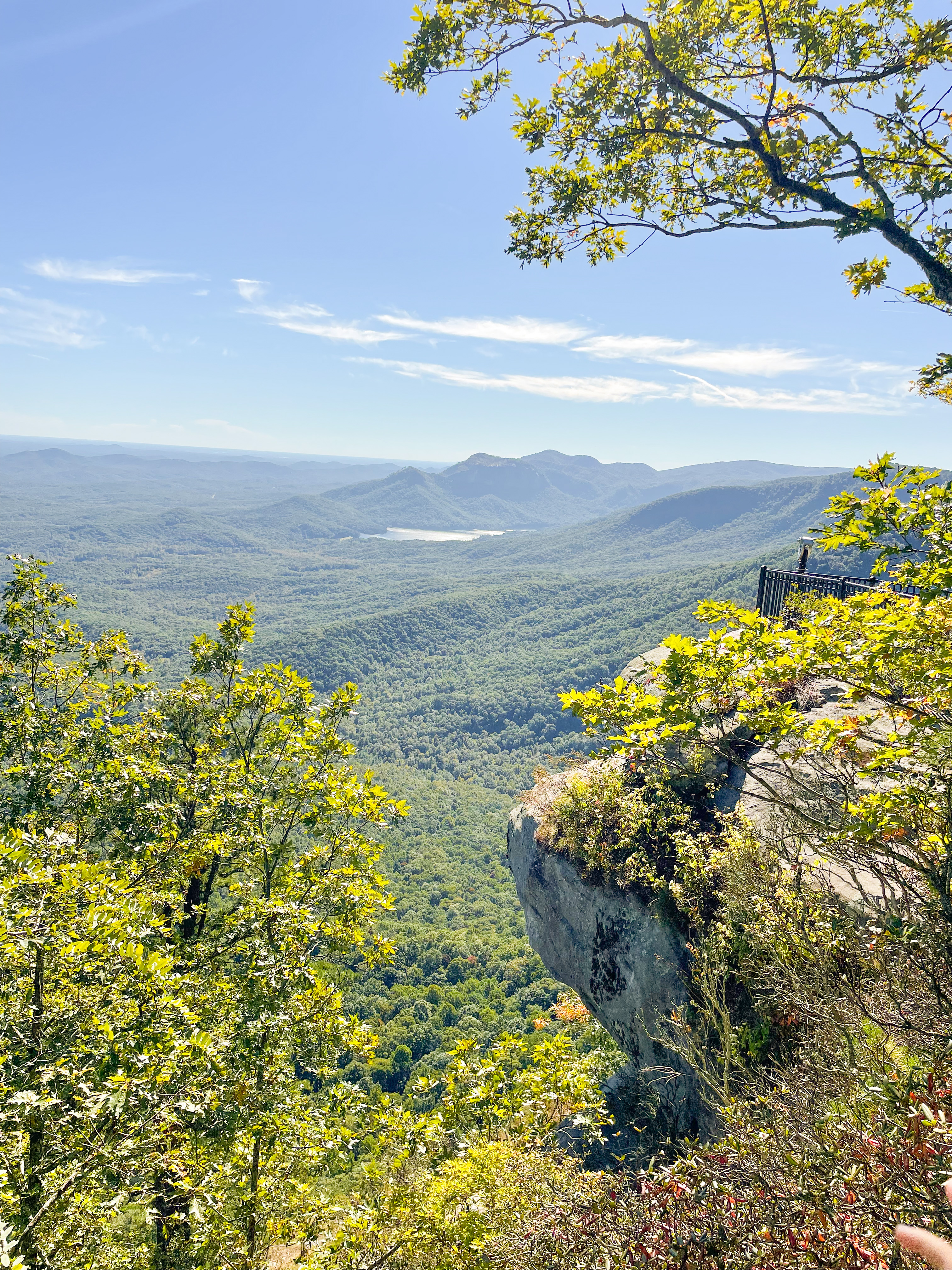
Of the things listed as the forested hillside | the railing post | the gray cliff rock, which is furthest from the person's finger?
the railing post

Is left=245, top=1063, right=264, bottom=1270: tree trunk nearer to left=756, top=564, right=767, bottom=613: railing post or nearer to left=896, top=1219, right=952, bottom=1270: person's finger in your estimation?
left=896, top=1219, right=952, bottom=1270: person's finger

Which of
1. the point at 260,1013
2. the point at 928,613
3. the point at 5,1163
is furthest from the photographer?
the point at 260,1013

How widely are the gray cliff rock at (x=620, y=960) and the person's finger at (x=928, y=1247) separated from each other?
674 cm

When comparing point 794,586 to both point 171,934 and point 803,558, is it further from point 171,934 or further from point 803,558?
point 171,934

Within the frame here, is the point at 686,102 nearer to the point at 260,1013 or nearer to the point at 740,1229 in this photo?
the point at 740,1229

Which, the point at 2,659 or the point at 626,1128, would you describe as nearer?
the point at 2,659

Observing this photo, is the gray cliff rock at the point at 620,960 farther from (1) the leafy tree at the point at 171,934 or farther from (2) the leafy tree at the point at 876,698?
(2) the leafy tree at the point at 876,698

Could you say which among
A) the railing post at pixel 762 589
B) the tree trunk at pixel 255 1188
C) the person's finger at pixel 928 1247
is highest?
the railing post at pixel 762 589

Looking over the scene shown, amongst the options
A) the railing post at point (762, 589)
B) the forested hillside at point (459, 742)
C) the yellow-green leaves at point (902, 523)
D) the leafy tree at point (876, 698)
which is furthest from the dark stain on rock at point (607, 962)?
the yellow-green leaves at point (902, 523)

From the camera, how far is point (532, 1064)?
631 centimetres

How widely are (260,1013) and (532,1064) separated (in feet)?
9.63

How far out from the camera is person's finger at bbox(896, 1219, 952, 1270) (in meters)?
1.22

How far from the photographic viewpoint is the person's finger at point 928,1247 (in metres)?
1.22

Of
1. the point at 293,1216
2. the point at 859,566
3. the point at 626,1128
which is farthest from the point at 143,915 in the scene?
the point at 859,566
